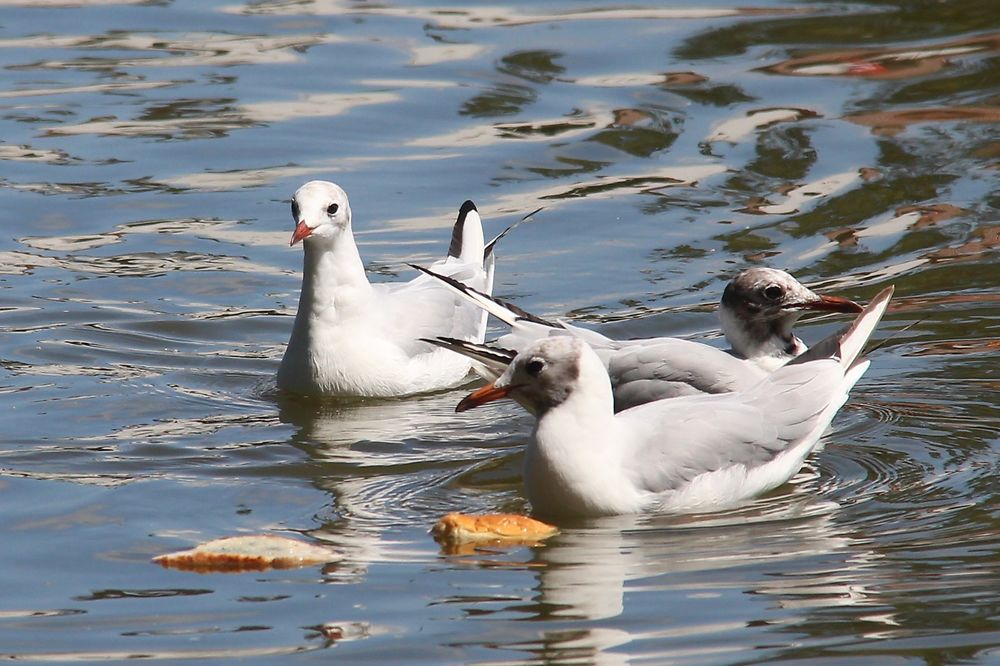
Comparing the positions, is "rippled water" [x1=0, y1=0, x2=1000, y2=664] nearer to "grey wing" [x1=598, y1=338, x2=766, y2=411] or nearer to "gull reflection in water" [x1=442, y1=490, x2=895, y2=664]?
"gull reflection in water" [x1=442, y1=490, x2=895, y2=664]

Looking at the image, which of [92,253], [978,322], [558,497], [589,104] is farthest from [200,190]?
[558,497]

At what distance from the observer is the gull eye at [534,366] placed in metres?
7.38

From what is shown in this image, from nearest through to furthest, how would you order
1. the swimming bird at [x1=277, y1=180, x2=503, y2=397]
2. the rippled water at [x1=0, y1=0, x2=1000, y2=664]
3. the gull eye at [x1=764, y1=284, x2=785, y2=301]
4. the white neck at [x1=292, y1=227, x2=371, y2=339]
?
the rippled water at [x1=0, y1=0, x2=1000, y2=664]
the gull eye at [x1=764, y1=284, x2=785, y2=301]
the swimming bird at [x1=277, y1=180, x2=503, y2=397]
the white neck at [x1=292, y1=227, x2=371, y2=339]

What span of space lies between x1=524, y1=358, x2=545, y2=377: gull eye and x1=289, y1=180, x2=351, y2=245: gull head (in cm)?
227

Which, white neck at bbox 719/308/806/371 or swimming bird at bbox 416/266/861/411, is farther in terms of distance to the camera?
white neck at bbox 719/308/806/371

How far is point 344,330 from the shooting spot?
31.8 feet

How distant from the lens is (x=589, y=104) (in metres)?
15.7

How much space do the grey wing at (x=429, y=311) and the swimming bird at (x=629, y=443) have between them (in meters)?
2.31

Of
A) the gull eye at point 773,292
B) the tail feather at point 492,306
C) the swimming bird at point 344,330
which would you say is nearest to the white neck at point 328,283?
the swimming bird at point 344,330

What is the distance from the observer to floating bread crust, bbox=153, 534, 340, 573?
670cm

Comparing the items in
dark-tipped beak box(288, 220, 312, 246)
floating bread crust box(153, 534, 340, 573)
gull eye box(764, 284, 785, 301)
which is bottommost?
floating bread crust box(153, 534, 340, 573)

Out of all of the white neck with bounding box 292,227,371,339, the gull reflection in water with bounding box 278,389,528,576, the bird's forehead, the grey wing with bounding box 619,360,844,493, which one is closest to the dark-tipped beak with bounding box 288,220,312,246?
the bird's forehead

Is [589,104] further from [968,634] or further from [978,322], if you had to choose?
[968,634]

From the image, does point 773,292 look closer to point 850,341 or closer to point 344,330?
point 850,341
